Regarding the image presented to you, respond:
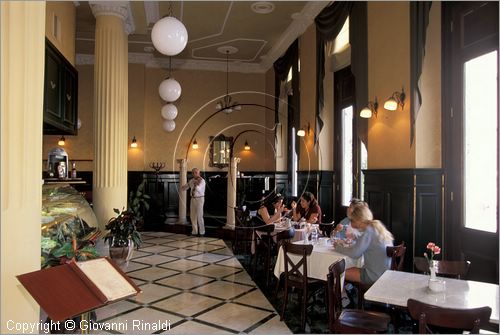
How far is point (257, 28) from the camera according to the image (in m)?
9.52

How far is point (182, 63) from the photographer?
12.4 meters

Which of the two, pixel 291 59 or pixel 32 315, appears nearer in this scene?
pixel 32 315

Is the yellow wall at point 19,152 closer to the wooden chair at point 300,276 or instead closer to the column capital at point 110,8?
the wooden chair at point 300,276

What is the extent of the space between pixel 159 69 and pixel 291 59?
4.76 metres

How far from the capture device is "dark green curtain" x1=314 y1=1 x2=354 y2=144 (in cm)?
630

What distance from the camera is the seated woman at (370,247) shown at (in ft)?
12.8

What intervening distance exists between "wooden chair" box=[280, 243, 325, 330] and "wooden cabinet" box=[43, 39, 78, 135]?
128 inches

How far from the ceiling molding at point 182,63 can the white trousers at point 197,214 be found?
4.95 meters

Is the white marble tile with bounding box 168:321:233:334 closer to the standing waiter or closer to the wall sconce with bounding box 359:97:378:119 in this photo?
the wall sconce with bounding box 359:97:378:119

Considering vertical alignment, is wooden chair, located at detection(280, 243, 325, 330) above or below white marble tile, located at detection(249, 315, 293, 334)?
above

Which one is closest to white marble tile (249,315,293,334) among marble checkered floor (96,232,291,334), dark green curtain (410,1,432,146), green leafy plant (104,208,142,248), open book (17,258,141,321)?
marble checkered floor (96,232,291,334)

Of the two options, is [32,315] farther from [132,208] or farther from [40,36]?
[132,208]

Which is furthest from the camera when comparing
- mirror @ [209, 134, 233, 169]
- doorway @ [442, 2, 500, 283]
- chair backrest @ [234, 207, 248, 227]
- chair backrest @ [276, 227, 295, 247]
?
mirror @ [209, 134, 233, 169]

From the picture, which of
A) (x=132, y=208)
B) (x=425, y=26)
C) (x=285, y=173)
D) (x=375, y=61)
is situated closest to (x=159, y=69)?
(x=285, y=173)
